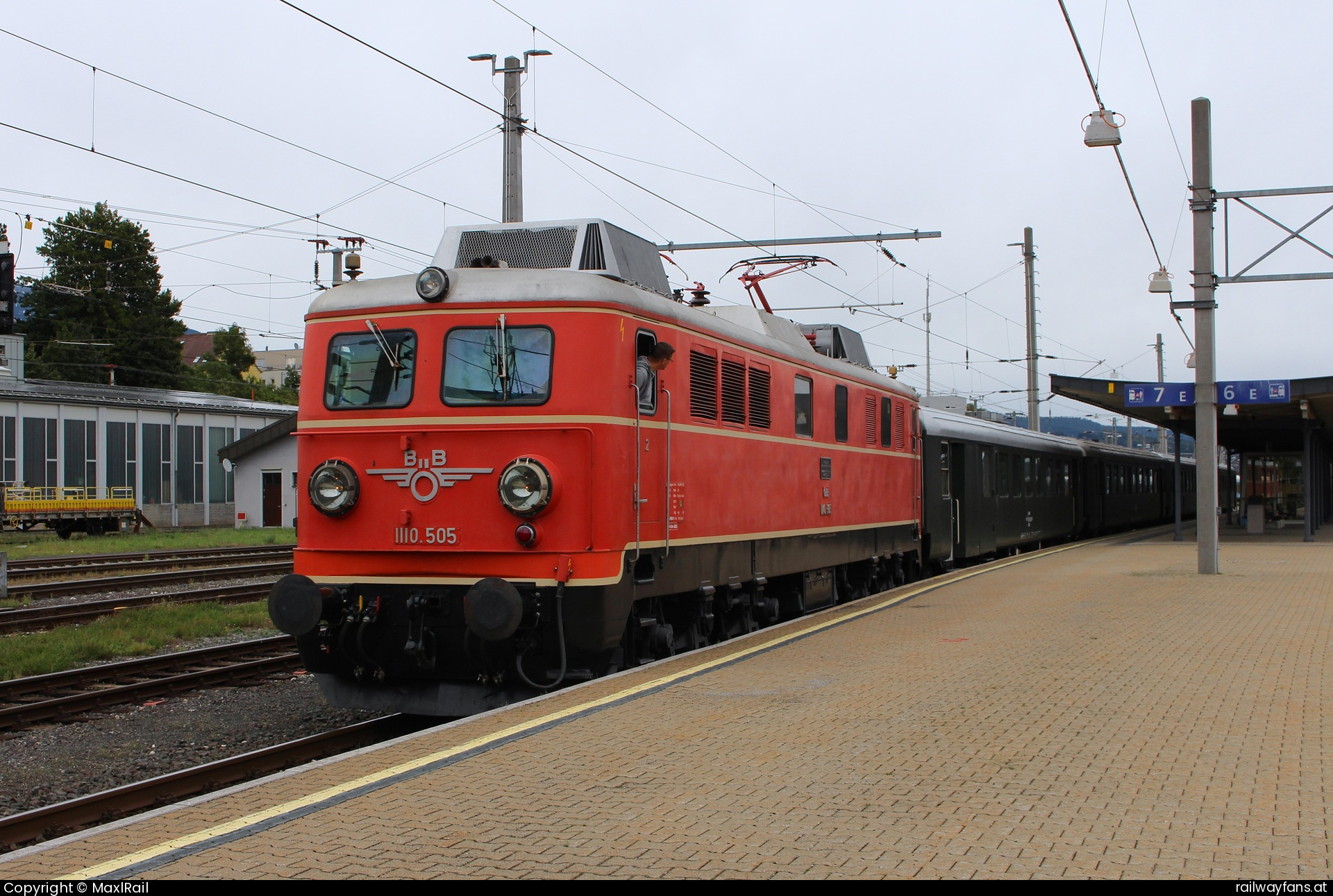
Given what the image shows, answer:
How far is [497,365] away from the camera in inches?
327

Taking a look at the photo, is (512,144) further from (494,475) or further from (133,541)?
(133,541)

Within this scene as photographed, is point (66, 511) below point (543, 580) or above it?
below

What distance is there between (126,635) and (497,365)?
23.7 ft

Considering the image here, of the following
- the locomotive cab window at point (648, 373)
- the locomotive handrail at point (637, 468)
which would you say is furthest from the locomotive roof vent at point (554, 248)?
the locomotive handrail at point (637, 468)

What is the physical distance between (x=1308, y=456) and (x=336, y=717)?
81.5ft

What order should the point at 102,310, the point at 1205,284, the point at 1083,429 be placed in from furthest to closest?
the point at 1083,429
the point at 102,310
the point at 1205,284

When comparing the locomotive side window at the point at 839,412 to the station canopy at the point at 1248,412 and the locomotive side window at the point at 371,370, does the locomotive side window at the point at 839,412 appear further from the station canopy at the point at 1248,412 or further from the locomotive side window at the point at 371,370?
the station canopy at the point at 1248,412

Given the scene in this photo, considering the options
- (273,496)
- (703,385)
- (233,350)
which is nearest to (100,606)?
(703,385)

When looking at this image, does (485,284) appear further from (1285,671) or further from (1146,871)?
(1285,671)

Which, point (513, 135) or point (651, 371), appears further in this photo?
point (513, 135)

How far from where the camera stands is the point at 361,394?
8.62 m

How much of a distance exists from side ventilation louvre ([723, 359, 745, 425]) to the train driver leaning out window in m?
1.34

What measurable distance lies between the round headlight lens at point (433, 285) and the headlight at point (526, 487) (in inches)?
55.2
